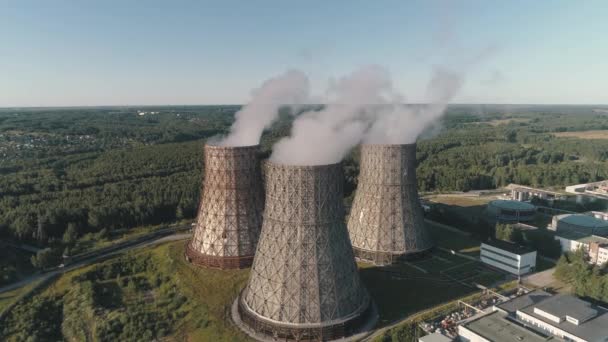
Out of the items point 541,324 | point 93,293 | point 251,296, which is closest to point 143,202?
point 93,293

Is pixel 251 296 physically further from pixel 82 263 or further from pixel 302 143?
pixel 82 263

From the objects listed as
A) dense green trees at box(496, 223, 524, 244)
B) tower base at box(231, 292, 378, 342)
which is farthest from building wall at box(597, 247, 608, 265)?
A: tower base at box(231, 292, 378, 342)

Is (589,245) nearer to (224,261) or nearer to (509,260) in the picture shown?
(509,260)

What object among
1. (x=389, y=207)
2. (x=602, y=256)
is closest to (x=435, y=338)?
(x=389, y=207)

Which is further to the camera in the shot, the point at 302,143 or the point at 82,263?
the point at 82,263

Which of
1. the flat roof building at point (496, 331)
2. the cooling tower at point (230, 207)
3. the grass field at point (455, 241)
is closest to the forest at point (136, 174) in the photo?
the grass field at point (455, 241)

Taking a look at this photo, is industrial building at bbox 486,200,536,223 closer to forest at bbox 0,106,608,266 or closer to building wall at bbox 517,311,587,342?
forest at bbox 0,106,608,266
